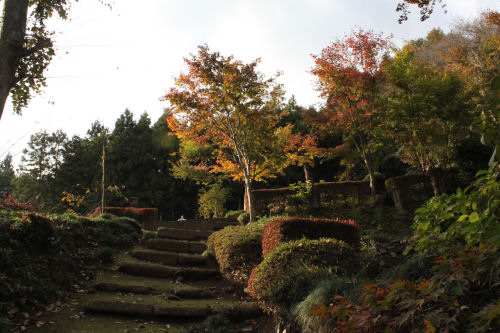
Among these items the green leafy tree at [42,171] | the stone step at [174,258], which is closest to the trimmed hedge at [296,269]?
the stone step at [174,258]

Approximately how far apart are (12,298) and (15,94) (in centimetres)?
285

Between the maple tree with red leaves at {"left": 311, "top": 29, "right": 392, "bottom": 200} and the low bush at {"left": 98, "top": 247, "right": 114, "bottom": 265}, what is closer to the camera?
the low bush at {"left": 98, "top": 247, "right": 114, "bottom": 265}

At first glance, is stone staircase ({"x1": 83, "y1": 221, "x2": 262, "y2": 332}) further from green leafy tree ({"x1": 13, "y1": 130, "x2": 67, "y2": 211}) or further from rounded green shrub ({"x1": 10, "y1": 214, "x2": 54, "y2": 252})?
green leafy tree ({"x1": 13, "y1": 130, "x2": 67, "y2": 211})

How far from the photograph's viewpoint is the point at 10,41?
3.65m

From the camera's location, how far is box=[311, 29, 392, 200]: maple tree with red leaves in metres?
11.7

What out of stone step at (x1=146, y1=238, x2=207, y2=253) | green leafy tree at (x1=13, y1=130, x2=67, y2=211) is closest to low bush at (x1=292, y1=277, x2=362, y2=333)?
stone step at (x1=146, y1=238, x2=207, y2=253)

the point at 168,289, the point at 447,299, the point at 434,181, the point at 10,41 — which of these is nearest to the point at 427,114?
the point at 434,181

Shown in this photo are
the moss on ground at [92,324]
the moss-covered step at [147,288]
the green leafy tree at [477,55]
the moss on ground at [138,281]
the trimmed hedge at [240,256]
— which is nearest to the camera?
the moss on ground at [92,324]

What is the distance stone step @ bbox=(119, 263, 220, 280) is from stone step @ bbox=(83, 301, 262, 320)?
194cm

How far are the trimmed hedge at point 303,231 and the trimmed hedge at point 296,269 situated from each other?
36.3 inches

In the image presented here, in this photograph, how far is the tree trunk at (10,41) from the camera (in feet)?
11.8

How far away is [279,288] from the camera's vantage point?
3.72 meters

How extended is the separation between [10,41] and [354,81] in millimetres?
10500

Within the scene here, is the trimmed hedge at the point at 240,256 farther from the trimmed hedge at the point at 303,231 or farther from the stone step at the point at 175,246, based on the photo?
the stone step at the point at 175,246
